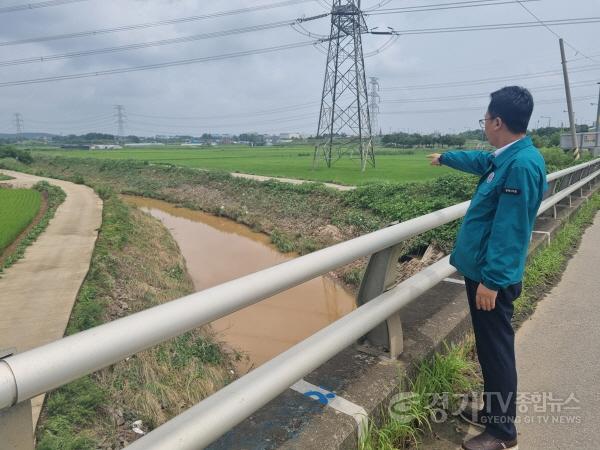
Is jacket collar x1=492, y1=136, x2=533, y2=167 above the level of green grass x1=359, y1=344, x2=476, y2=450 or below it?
above

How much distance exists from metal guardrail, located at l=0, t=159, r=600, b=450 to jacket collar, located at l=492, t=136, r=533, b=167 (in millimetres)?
648

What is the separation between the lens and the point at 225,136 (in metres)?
138

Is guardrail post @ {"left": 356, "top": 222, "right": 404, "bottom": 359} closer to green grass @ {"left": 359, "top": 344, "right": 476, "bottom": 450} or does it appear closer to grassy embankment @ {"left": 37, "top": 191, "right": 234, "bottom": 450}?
green grass @ {"left": 359, "top": 344, "right": 476, "bottom": 450}

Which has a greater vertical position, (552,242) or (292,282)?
(292,282)

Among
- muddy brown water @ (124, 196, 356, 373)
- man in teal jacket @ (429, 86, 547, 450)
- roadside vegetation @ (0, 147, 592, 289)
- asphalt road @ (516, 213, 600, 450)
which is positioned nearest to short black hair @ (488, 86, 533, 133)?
man in teal jacket @ (429, 86, 547, 450)

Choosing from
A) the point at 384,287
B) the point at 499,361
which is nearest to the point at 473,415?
the point at 499,361

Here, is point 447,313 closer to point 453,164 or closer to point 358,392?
point 453,164

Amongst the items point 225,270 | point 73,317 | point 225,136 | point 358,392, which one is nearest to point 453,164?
point 358,392

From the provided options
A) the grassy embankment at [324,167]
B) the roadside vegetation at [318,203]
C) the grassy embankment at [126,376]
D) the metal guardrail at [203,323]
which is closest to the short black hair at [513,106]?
the metal guardrail at [203,323]

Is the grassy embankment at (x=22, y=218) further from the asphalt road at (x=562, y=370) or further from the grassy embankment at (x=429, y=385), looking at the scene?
the asphalt road at (x=562, y=370)

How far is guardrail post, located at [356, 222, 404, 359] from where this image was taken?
9.02 feet

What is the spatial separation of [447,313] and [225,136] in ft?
456

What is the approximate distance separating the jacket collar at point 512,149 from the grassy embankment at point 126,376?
3540mm

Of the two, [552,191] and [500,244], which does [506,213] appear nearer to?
[500,244]
